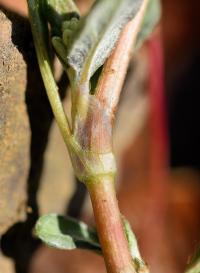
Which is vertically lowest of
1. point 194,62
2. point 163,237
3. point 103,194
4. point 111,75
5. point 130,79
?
point 163,237

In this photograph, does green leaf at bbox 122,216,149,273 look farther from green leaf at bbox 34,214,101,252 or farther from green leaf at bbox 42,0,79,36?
green leaf at bbox 42,0,79,36

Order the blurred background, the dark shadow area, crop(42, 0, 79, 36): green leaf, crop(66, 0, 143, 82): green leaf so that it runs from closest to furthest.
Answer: crop(66, 0, 143, 82): green leaf < crop(42, 0, 79, 36): green leaf < the blurred background < the dark shadow area

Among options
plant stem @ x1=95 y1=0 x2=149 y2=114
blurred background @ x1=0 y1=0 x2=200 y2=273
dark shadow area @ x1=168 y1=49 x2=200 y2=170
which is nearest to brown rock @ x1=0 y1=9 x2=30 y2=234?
blurred background @ x1=0 y1=0 x2=200 y2=273

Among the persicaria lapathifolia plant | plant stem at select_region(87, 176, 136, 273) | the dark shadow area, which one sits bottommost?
the dark shadow area

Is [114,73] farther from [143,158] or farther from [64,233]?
[143,158]

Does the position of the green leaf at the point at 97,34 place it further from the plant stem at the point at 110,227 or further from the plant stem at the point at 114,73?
the plant stem at the point at 110,227

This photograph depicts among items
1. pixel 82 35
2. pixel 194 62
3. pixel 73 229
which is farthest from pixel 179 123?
pixel 82 35

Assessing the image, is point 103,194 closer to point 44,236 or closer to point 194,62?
point 44,236

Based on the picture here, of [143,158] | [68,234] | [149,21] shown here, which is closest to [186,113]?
[143,158]
